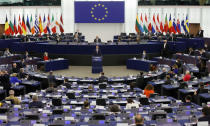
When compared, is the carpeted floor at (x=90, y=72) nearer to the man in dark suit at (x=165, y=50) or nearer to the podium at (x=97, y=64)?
the podium at (x=97, y=64)

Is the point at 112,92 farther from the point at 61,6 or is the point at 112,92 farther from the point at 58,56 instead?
the point at 61,6

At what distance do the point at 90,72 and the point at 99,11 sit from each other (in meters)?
18.0

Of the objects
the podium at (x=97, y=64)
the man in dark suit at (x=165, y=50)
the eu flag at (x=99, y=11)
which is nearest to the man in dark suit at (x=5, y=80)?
the podium at (x=97, y=64)

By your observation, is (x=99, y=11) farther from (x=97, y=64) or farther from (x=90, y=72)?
(x=97, y=64)

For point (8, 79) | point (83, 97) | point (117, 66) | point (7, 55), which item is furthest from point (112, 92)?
point (7, 55)

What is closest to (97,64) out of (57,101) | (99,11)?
(57,101)

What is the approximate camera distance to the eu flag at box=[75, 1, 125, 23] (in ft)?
151

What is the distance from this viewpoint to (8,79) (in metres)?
21.7

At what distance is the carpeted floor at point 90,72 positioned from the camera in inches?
1131

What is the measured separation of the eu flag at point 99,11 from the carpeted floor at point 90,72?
48.6 feet

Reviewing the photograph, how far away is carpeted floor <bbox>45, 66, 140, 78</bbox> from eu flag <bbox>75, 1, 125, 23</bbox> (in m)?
14.8

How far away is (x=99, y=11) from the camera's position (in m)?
46.1

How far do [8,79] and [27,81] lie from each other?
7.90ft

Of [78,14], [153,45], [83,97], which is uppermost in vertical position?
[78,14]
